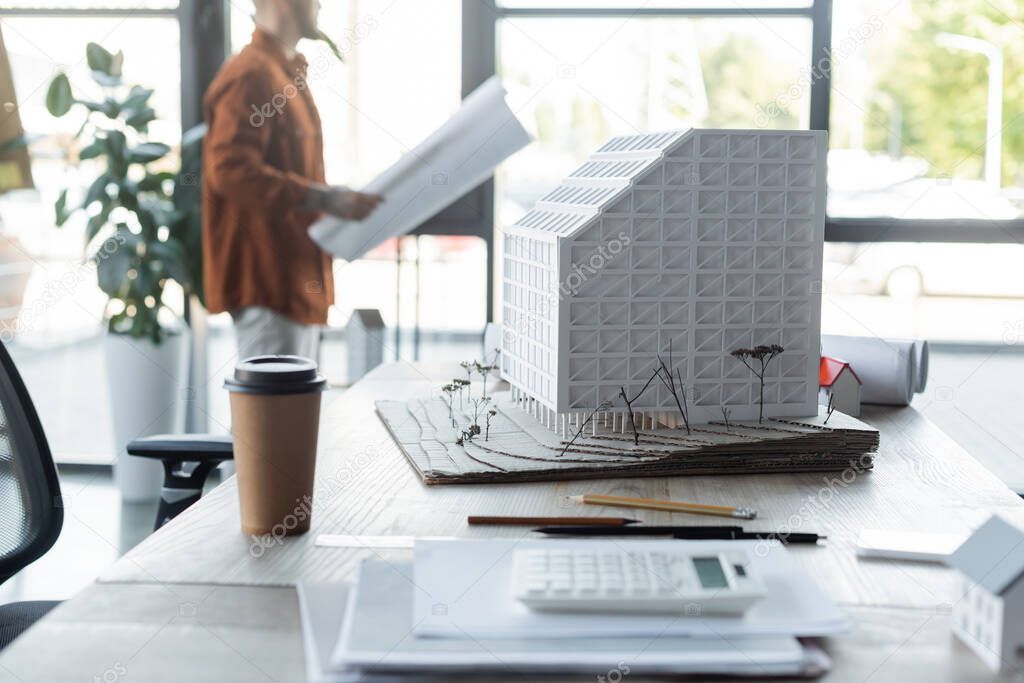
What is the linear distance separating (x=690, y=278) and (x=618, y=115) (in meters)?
1.85

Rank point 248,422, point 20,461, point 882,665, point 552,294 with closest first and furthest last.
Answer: point 882,665 → point 248,422 → point 552,294 → point 20,461

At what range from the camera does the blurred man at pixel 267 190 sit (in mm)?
2590

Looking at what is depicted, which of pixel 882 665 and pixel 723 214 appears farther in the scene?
pixel 723 214

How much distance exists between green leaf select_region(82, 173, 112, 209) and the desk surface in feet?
6.11

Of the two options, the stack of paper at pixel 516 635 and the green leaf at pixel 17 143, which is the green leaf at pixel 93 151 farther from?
the stack of paper at pixel 516 635

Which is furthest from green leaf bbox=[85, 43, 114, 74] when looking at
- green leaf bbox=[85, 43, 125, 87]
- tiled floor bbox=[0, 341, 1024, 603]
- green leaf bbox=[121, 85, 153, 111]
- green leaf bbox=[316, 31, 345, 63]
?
tiled floor bbox=[0, 341, 1024, 603]

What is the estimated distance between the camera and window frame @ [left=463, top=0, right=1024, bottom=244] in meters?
2.92

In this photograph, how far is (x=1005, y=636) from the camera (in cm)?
73

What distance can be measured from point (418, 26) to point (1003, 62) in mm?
1672

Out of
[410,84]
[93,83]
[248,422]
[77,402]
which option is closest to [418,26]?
[410,84]

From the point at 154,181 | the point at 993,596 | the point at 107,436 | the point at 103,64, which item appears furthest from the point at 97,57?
the point at 993,596

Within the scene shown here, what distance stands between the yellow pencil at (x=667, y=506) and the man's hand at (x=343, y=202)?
0.97 m

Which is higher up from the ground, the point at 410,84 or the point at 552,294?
the point at 410,84

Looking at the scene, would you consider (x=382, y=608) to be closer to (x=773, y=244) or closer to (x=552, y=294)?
(x=552, y=294)
